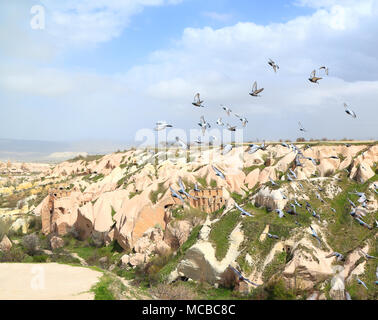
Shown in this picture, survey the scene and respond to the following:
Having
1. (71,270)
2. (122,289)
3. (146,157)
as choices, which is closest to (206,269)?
(122,289)

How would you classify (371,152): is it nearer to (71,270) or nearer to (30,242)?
(71,270)

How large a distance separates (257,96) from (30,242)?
88.8ft

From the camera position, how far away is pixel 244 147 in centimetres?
5072

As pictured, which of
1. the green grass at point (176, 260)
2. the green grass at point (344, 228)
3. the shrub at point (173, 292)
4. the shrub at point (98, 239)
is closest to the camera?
the shrub at point (173, 292)

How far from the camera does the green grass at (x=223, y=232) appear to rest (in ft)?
64.2

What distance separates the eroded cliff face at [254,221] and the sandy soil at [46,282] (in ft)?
18.4

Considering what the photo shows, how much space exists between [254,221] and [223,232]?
1918 mm

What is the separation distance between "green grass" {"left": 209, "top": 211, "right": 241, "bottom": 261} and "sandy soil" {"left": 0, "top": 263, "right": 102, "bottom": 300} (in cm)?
645

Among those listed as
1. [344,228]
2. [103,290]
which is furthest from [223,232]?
[103,290]

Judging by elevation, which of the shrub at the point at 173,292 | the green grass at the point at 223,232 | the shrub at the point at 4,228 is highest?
the green grass at the point at 223,232

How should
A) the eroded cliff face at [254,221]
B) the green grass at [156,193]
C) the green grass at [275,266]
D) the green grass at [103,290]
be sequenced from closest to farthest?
the green grass at [103,290]
the green grass at [275,266]
the eroded cliff face at [254,221]
the green grass at [156,193]

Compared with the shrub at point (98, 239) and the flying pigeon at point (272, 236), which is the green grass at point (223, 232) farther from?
the shrub at point (98, 239)

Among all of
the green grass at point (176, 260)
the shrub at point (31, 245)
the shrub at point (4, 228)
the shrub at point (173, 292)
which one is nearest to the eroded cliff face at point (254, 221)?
the green grass at point (176, 260)

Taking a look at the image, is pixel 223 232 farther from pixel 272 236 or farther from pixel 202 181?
pixel 202 181
